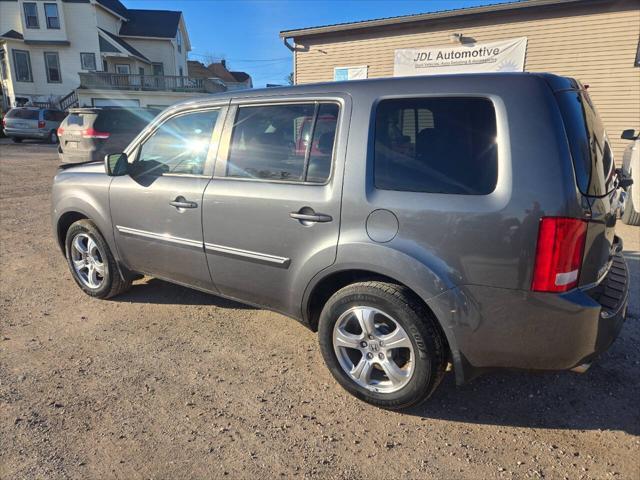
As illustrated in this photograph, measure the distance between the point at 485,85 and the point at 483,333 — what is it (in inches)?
49.3

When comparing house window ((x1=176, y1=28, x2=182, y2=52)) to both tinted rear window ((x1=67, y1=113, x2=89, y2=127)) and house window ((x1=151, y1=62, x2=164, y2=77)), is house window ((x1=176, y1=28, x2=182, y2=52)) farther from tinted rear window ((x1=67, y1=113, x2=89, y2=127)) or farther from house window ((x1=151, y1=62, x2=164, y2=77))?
tinted rear window ((x1=67, y1=113, x2=89, y2=127))

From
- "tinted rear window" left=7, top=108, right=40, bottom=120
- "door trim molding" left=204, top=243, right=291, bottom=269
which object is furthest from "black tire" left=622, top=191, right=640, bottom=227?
"tinted rear window" left=7, top=108, right=40, bottom=120

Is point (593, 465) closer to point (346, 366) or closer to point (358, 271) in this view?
point (346, 366)

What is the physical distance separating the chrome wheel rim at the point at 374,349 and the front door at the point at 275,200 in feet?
1.21

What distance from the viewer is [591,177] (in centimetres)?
220

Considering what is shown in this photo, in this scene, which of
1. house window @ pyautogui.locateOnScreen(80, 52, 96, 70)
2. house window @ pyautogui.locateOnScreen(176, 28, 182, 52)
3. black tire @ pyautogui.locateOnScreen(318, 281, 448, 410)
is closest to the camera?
black tire @ pyautogui.locateOnScreen(318, 281, 448, 410)

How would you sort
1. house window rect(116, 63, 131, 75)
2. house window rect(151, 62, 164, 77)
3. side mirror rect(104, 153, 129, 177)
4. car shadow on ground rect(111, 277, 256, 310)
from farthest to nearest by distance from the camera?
1. house window rect(151, 62, 164, 77)
2. house window rect(116, 63, 131, 75)
3. car shadow on ground rect(111, 277, 256, 310)
4. side mirror rect(104, 153, 129, 177)

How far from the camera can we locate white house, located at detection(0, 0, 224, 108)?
2973 cm

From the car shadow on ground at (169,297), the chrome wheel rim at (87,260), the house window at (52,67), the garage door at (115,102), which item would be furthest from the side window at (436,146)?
the house window at (52,67)

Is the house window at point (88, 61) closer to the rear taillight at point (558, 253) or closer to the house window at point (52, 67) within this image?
the house window at point (52, 67)

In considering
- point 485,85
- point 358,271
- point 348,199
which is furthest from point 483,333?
point 485,85

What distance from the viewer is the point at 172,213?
11.2 ft

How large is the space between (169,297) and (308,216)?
7.20 ft

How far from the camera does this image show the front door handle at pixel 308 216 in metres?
2.66
